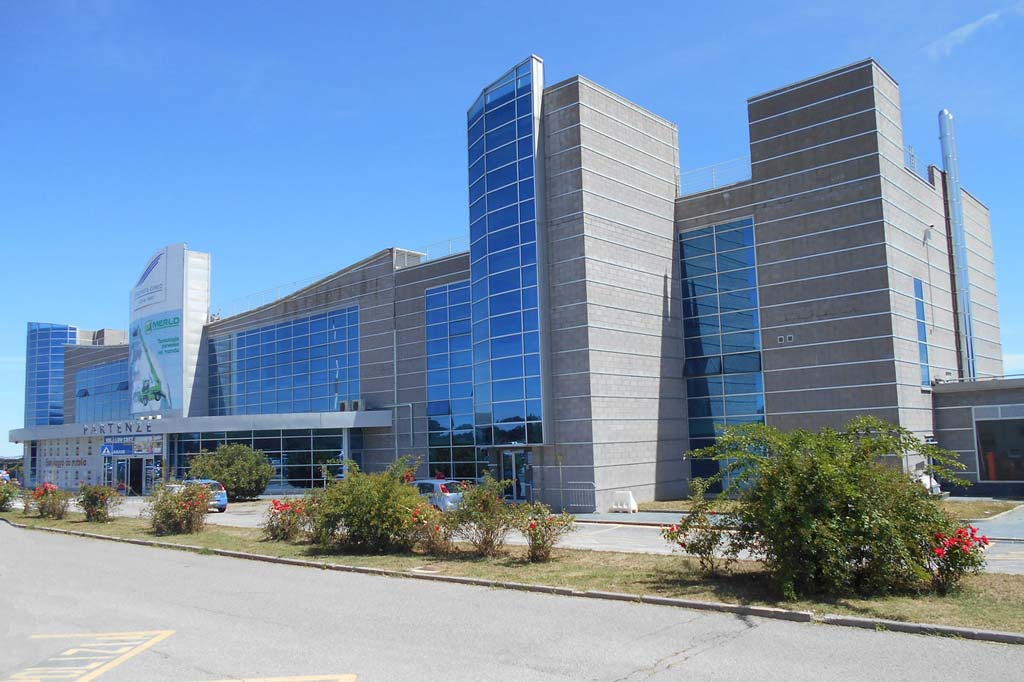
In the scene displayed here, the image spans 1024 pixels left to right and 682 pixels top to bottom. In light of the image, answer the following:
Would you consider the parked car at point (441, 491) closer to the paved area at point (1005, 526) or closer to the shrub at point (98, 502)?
the shrub at point (98, 502)

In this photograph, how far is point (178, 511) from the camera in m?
24.8

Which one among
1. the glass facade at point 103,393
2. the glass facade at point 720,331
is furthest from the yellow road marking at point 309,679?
the glass facade at point 103,393

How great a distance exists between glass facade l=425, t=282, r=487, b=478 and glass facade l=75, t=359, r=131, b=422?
36.3 metres

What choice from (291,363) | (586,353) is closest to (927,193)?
(586,353)

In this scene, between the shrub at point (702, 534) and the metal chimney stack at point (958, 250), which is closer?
the shrub at point (702, 534)

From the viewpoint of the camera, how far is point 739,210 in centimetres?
3325

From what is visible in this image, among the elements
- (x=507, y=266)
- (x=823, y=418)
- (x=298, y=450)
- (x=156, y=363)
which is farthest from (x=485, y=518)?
(x=156, y=363)

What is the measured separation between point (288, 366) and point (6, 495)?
17886 millimetres

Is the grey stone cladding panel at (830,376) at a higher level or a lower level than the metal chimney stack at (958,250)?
lower

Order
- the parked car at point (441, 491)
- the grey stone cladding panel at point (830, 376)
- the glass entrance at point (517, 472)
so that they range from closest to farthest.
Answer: the parked car at point (441, 491) < the grey stone cladding panel at point (830, 376) < the glass entrance at point (517, 472)

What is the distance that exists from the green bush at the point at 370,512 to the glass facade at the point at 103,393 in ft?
178

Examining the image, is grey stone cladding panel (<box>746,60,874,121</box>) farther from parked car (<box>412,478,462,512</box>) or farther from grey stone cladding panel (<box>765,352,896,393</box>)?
parked car (<box>412,478,462,512</box>)

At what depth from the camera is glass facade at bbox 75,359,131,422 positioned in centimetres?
6888

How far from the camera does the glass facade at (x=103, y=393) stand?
68875 mm
